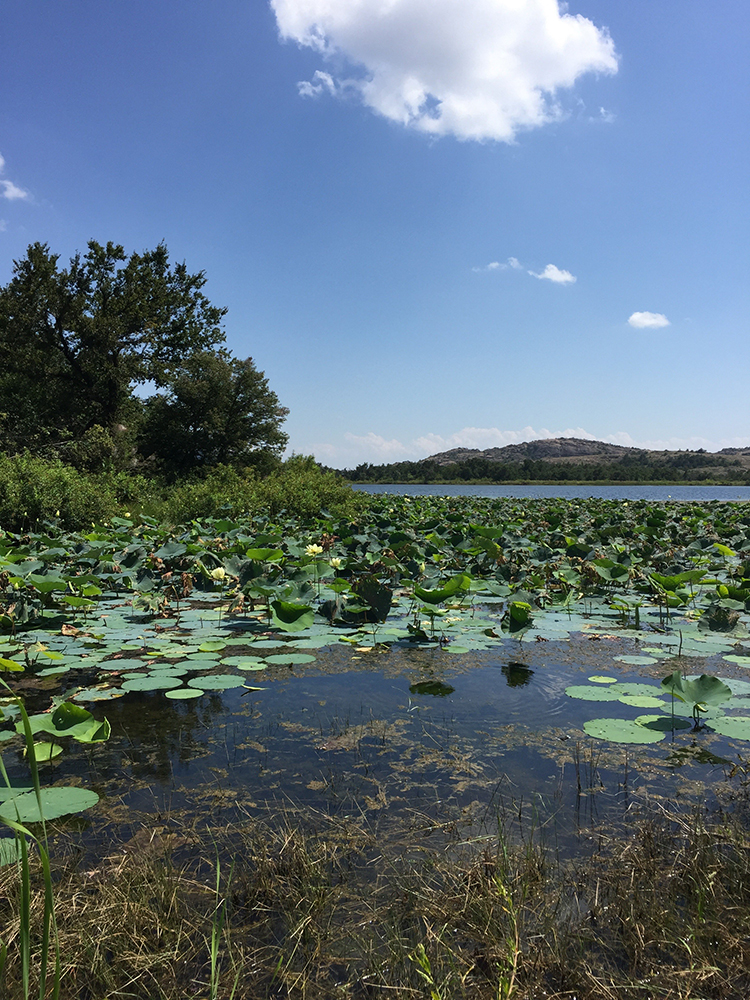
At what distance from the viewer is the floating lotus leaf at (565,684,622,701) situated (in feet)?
10.6

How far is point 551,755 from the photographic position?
2.62 metres

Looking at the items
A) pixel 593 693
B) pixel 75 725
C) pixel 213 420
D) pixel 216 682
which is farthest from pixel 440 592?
pixel 213 420

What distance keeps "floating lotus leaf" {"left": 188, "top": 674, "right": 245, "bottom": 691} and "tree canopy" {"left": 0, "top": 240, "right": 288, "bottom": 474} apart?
689 inches

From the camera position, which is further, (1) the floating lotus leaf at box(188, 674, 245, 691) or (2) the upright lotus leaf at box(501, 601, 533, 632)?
(2) the upright lotus leaf at box(501, 601, 533, 632)

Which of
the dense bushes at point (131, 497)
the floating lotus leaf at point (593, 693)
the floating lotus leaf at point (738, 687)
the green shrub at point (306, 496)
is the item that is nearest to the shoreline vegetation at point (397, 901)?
the floating lotus leaf at point (593, 693)

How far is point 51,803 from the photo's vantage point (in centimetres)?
212

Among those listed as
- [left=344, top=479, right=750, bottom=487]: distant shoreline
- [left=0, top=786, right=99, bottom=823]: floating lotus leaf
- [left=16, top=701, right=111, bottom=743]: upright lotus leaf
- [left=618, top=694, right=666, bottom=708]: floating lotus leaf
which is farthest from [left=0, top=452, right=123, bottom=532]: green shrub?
[left=344, top=479, right=750, bottom=487]: distant shoreline

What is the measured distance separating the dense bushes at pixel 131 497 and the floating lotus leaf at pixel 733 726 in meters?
9.33

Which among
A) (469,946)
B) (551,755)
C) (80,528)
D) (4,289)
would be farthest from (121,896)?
(4,289)

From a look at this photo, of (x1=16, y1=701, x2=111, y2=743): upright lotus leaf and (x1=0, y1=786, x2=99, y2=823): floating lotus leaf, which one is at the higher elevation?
(x1=16, y1=701, x2=111, y2=743): upright lotus leaf

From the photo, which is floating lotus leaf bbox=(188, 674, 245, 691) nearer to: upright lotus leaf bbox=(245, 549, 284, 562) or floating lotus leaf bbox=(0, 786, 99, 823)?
floating lotus leaf bbox=(0, 786, 99, 823)

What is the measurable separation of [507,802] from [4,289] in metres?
26.2

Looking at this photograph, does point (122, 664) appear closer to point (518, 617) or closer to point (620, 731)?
point (518, 617)

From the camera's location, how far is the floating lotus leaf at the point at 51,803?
2.05 meters
